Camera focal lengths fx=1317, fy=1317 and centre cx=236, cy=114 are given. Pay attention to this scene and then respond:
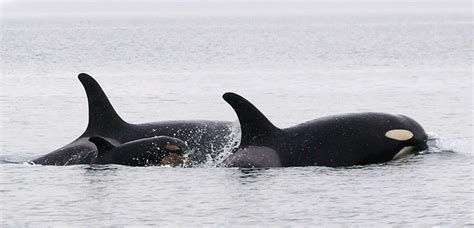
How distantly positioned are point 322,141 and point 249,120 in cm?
117

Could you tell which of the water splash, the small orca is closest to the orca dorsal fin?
the small orca

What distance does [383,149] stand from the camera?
66.5ft

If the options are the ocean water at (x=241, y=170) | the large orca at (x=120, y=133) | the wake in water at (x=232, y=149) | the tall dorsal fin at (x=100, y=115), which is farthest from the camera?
the tall dorsal fin at (x=100, y=115)

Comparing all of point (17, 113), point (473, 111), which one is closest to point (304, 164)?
point (473, 111)

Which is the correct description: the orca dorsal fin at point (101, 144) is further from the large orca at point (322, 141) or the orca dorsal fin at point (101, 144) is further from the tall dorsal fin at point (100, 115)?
the large orca at point (322, 141)

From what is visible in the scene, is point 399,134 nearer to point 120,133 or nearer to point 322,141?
point 322,141

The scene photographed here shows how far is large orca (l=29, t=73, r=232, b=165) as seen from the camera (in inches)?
849

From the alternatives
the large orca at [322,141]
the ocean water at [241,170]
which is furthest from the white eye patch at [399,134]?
the ocean water at [241,170]

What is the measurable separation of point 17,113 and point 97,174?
1422 centimetres

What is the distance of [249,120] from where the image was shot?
66.4ft

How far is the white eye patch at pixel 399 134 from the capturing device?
2017 cm

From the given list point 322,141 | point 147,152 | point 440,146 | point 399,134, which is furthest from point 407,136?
point 147,152

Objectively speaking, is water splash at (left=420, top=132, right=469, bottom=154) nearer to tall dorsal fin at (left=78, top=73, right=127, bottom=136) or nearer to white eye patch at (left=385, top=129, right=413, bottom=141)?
white eye patch at (left=385, top=129, right=413, bottom=141)

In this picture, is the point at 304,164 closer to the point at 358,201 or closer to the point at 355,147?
the point at 355,147
